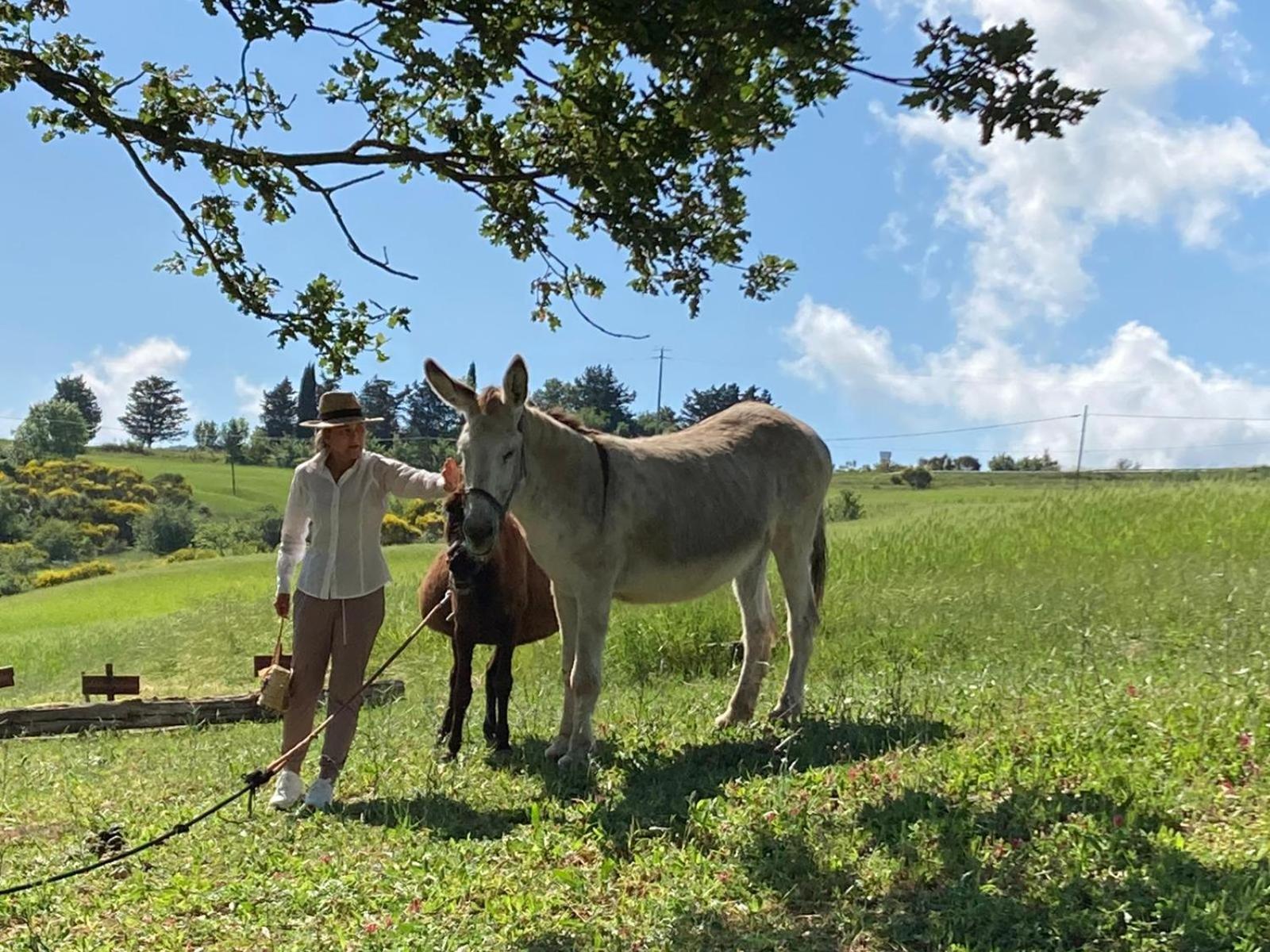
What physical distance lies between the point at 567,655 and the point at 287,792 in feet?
A: 6.26

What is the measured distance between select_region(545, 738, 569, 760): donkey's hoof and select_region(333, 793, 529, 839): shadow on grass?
31.5 inches

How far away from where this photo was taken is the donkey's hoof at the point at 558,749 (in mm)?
6324

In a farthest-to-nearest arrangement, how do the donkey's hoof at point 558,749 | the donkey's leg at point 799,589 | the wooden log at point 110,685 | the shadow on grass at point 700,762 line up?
the wooden log at point 110,685 → the donkey's leg at point 799,589 → the donkey's hoof at point 558,749 → the shadow on grass at point 700,762

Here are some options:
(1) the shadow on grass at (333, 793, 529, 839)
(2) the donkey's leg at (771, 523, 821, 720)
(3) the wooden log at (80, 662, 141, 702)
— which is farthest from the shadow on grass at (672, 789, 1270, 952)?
(3) the wooden log at (80, 662, 141, 702)

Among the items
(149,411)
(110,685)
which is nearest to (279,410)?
(149,411)

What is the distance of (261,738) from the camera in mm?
8680

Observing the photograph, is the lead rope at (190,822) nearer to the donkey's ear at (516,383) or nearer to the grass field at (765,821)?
the grass field at (765,821)

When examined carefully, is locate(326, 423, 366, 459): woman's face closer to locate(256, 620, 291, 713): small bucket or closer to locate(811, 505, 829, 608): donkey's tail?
locate(256, 620, 291, 713): small bucket

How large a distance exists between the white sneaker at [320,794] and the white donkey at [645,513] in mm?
1371

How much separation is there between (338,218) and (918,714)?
466cm

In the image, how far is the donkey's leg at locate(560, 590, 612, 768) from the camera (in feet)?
20.0

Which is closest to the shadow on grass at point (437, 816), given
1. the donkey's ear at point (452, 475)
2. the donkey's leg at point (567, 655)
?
the donkey's leg at point (567, 655)

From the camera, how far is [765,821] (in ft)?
14.9

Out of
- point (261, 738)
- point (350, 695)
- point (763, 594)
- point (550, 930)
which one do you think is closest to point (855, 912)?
point (550, 930)
